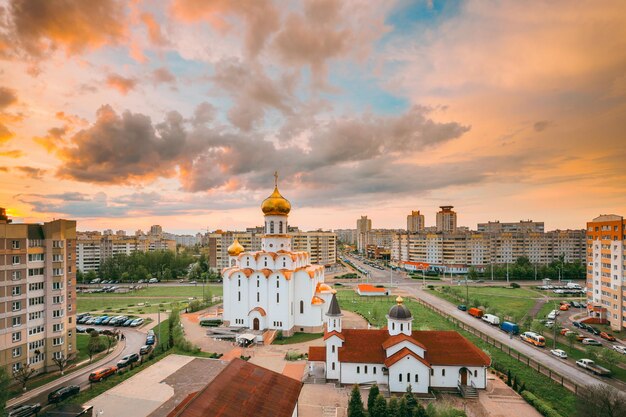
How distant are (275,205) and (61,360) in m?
24.6

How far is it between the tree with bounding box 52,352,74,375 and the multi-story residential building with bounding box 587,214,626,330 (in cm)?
5528

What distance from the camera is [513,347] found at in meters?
34.2

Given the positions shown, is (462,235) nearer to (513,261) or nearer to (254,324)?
(513,261)

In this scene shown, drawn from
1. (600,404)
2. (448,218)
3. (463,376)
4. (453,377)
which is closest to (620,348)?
(463,376)

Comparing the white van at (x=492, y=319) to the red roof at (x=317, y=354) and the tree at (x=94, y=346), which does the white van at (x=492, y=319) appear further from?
the tree at (x=94, y=346)

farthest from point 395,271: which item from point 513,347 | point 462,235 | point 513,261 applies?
point 513,347

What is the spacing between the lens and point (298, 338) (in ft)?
124

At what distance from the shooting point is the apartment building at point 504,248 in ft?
312

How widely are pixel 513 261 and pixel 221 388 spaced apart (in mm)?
98622

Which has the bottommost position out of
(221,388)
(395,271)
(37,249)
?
(395,271)

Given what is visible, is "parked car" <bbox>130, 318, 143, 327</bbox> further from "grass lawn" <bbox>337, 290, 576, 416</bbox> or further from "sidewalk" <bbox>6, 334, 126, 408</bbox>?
"grass lawn" <bbox>337, 290, 576, 416</bbox>

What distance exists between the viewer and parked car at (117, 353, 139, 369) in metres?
30.1

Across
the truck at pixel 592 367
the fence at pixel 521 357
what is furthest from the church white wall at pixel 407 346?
the truck at pixel 592 367

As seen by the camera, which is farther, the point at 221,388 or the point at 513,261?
the point at 513,261
